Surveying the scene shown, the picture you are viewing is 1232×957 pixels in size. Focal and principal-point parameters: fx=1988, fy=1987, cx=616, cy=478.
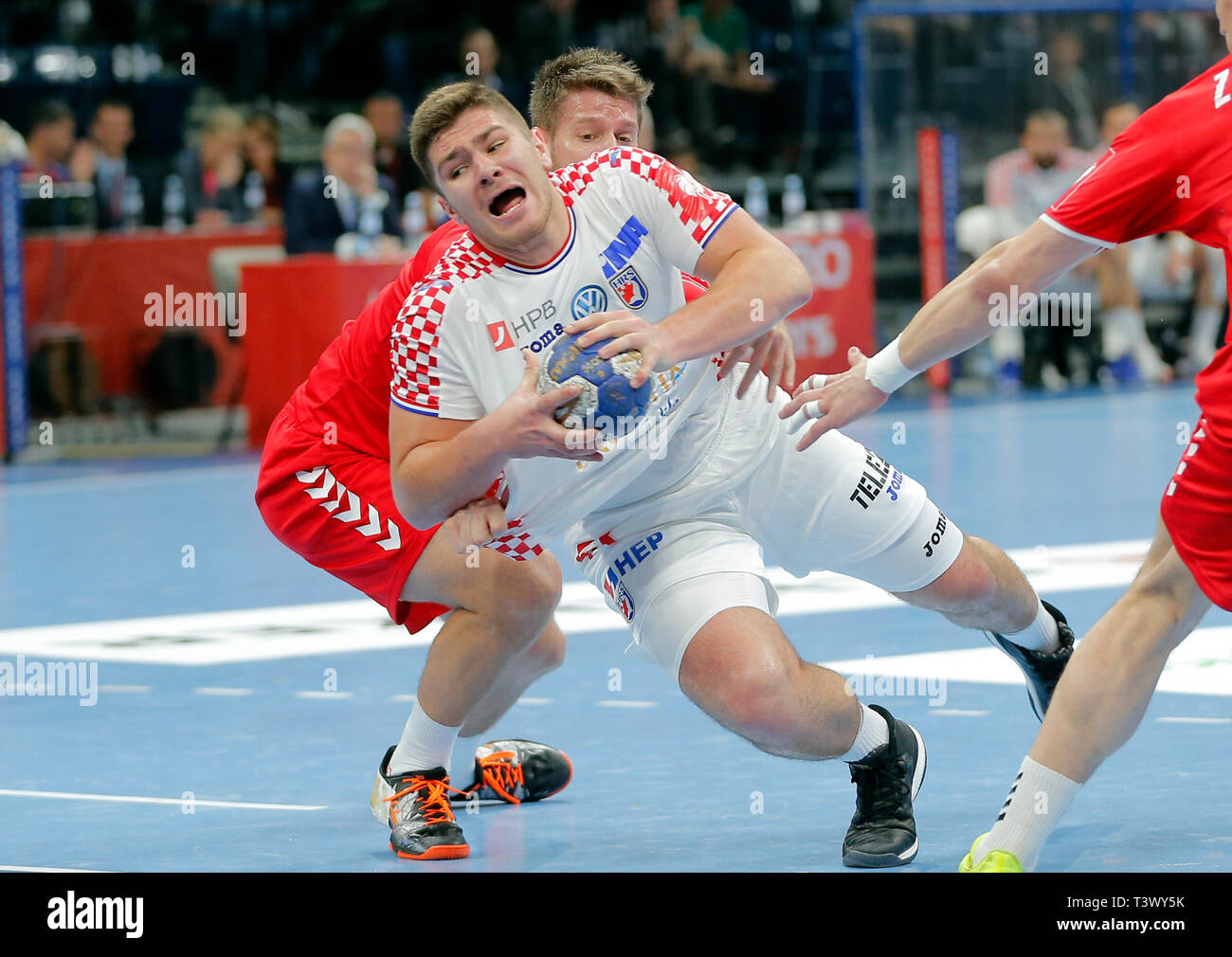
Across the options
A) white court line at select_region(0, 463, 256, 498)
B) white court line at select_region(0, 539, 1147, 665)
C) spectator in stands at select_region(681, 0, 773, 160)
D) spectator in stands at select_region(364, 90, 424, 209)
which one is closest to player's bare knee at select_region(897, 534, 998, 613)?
white court line at select_region(0, 539, 1147, 665)

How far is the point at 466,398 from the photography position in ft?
15.0

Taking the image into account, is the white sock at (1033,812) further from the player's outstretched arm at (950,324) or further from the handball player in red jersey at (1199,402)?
the player's outstretched arm at (950,324)

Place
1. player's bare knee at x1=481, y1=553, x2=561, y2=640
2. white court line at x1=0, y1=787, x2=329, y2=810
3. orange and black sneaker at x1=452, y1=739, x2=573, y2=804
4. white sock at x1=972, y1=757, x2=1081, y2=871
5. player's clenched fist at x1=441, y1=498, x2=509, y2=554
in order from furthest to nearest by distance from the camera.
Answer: orange and black sneaker at x1=452, y1=739, x2=573, y2=804
white court line at x1=0, y1=787, x2=329, y2=810
player's bare knee at x1=481, y1=553, x2=561, y2=640
player's clenched fist at x1=441, y1=498, x2=509, y2=554
white sock at x1=972, y1=757, x2=1081, y2=871

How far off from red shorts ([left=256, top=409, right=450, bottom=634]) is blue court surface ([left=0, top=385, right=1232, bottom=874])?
63 cm

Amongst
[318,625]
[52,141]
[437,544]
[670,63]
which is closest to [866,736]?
[437,544]

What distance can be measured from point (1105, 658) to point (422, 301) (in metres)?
1.72

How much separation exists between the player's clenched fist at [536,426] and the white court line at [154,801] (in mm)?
1560

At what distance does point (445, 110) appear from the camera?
4.59 meters

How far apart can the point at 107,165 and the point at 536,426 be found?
40.7 ft

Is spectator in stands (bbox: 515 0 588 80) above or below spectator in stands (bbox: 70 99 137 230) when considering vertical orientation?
above

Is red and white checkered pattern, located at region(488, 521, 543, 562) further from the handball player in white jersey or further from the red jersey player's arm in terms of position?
the red jersey player's arm

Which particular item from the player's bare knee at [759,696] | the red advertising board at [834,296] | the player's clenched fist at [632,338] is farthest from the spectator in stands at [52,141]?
the player's bare knee at [759,696]

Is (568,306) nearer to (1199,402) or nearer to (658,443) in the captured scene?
(658,443)

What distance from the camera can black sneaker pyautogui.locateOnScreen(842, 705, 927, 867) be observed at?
14.9ft
